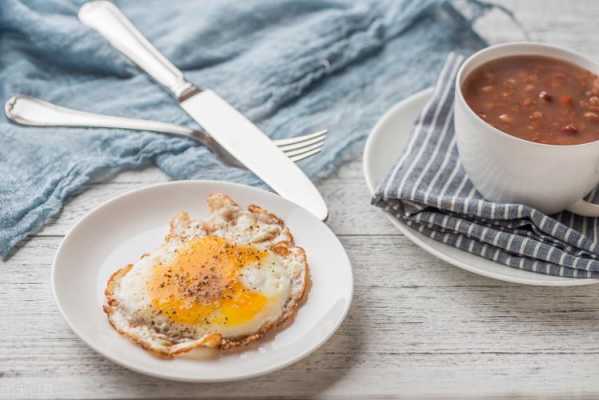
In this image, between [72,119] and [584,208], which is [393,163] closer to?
[584,208]

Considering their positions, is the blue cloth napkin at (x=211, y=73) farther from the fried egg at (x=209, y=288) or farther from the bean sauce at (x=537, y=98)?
the bean sauce at (x=537, y=98)

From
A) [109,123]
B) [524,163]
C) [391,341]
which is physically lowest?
[391,341]

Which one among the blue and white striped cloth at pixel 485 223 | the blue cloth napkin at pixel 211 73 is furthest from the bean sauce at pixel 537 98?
the blue cloth napkin at pixel 211 73

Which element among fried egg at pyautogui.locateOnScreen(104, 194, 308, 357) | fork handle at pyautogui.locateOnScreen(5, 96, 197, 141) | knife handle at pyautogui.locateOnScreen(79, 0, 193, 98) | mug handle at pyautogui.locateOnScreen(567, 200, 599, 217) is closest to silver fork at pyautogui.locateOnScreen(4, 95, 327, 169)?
fork handle at pyautogui.locateOnScreen(5, 96, 197, 141)

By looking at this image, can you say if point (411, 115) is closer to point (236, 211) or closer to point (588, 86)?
point (588, 86)

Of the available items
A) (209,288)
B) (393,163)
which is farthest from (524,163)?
(209,288)

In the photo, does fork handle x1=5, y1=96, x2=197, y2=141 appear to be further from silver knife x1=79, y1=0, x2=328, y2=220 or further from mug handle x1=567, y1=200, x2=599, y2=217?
mug handle x1=567, y1=200, x2=599, y2=217
